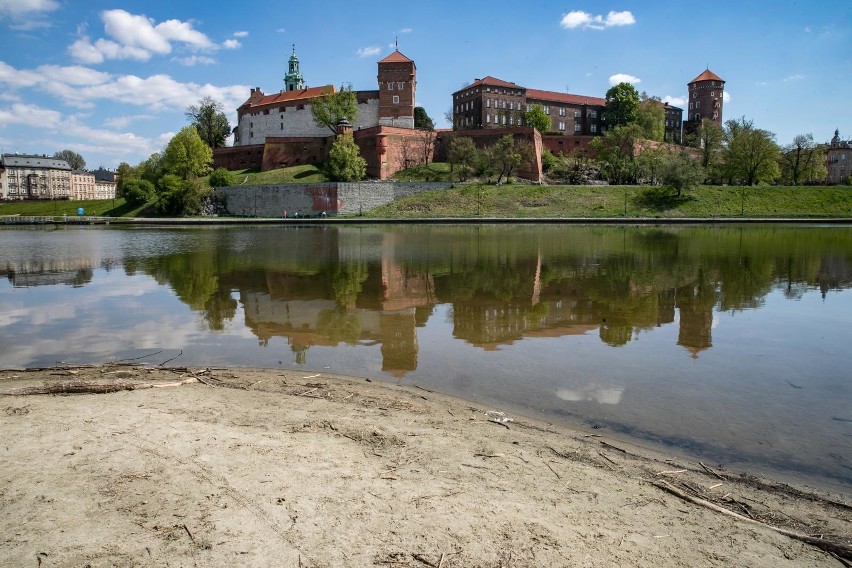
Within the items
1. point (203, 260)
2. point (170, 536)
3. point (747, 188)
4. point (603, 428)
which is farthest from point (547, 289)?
point (747, 188)

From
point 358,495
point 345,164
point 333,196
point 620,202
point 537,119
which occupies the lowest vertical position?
point 358,495

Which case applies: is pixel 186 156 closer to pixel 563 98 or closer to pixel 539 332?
pixel 563 98

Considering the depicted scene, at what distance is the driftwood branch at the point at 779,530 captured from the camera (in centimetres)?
334

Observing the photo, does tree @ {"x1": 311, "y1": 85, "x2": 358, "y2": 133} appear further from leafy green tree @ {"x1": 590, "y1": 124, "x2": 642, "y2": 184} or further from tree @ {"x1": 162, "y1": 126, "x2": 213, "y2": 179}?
leafy green tree @ {"x1": 590, "y1": 124, "x2": 642, "y2": 184}

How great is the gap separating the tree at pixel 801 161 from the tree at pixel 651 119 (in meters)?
13.3

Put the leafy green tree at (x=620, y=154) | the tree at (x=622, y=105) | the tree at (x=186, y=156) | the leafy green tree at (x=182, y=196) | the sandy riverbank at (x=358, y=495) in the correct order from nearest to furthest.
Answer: the sandy riverbank at (x=358, y=495) → the leafy green tree at (x=182, y=196) → the leafy green tree at (x=620, y=154) → the tree at (x=186, y=156) → the tree at (x=622, y=105)

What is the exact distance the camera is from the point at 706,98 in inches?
3337

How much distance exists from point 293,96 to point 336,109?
1178cm

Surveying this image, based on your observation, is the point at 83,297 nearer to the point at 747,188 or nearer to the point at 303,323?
the point at 303,323

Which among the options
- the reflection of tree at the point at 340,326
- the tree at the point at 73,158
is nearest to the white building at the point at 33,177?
the tree at the point at 73,158

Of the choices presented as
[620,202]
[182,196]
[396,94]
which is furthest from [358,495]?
[396,94]

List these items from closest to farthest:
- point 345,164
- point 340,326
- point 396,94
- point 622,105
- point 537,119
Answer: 1. point 340,326
2. point 345,164
3. point 396,94
4. point 537,119
5. point 622,105

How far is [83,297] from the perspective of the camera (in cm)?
1292

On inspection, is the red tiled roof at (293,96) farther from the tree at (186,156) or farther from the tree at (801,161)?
the tree at (801,161)
